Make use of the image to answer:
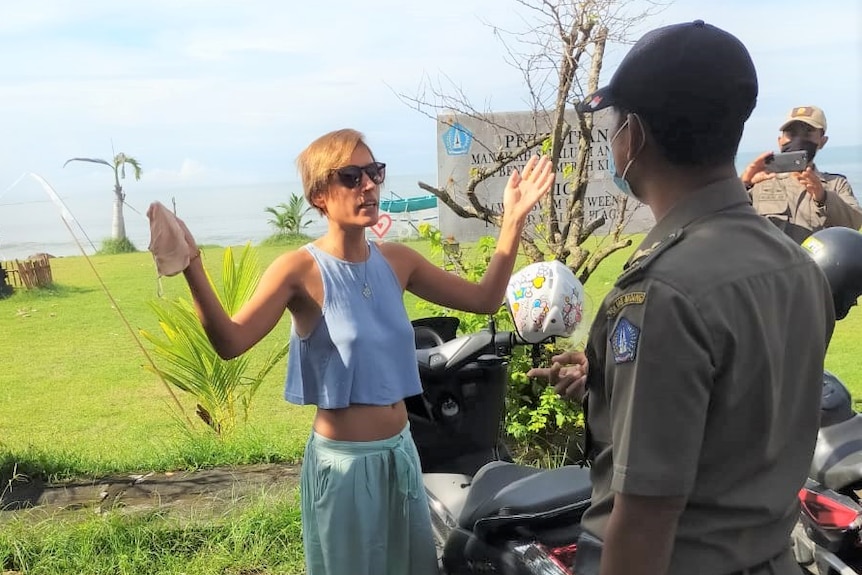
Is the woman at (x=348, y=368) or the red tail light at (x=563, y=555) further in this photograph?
the woman at (x=348, y=368)

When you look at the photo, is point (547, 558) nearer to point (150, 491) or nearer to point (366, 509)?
point (366, 509)

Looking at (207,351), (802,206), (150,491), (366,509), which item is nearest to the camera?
(366,509)

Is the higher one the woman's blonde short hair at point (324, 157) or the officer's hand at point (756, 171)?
the woman's blonde short hair at point (324, 157)

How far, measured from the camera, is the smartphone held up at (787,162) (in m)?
3.77

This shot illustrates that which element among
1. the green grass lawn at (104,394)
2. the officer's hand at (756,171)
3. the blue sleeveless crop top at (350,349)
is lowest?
the green grass lawn at (104,394)

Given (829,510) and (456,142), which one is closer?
(829,510)

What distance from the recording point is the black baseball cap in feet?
3.78

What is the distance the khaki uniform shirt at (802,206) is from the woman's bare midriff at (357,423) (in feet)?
8.72

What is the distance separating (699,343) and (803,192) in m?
3.44

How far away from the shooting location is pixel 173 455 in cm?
439

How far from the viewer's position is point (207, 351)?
14.9 ft

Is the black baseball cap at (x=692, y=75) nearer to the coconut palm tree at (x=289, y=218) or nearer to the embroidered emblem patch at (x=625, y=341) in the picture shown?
the embroidered emblem patch at (x=625, y=341)

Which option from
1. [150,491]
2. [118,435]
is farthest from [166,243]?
[118,435]

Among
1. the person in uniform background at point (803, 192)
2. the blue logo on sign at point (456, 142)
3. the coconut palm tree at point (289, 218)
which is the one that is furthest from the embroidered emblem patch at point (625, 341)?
the coconut palm tree at point (289, 218)
